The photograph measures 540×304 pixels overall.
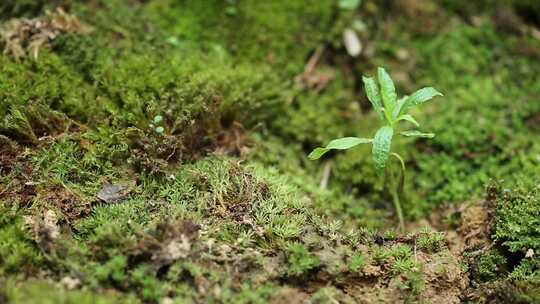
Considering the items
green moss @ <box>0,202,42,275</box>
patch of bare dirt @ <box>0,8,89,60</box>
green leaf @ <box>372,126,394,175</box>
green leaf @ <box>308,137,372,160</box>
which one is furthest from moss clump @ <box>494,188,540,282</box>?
patch of bare dirt @ <box>0,8,89,60</box>

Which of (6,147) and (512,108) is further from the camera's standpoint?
(512,108)

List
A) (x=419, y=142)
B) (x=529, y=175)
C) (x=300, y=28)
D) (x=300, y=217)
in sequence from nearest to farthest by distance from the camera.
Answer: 1. (x=300, y=217)
2. (x=529, y=175)
3. (x=419, y=142)
4. (x=300, y=28)

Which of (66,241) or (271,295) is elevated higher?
(66,241)

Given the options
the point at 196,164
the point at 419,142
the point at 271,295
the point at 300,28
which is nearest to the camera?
the point at 271,295

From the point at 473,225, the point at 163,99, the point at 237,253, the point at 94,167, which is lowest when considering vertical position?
the point at 473,225

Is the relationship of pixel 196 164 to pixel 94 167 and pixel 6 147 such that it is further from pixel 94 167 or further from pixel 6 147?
pixel 6 147

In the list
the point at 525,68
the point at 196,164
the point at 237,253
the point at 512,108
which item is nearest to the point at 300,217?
the point at 237,253

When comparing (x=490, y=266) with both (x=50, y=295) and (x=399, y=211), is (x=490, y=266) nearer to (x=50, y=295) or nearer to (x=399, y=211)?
(x=399, y=211)

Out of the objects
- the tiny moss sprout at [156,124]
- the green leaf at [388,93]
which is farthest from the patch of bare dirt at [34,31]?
the green leaf at [388,93]

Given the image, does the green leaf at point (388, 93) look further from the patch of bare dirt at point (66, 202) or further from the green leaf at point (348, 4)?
the patch of bare dirt at point (66, 202)
